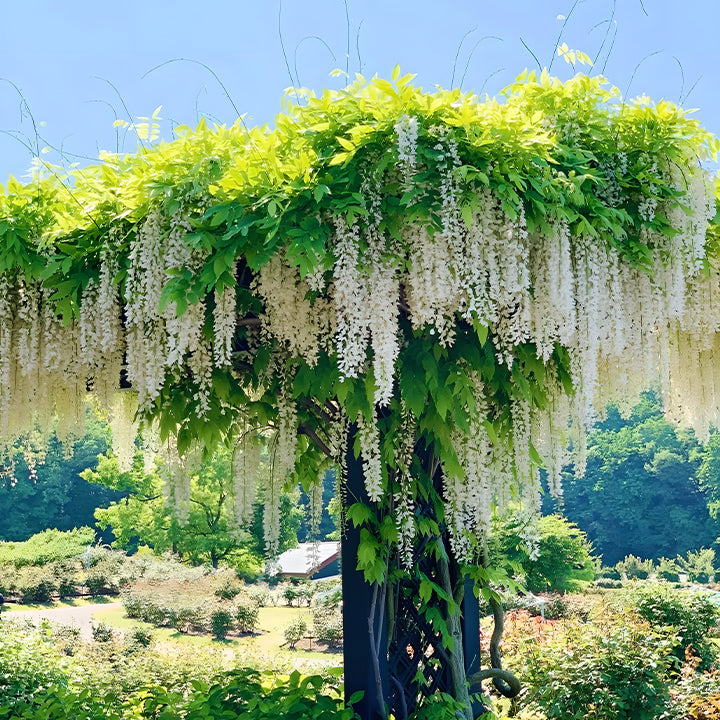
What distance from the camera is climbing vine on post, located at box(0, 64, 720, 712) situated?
2828mm

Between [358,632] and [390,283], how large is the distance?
5.77 feet

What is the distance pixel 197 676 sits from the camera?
6617mm

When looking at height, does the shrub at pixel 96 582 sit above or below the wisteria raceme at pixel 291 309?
below

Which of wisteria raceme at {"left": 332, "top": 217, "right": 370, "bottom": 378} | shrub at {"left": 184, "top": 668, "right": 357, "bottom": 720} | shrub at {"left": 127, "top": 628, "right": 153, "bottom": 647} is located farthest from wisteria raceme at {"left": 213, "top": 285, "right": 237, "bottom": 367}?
shrub at {"left": 127, "top": 628, "right": 153, "bottom": 647}

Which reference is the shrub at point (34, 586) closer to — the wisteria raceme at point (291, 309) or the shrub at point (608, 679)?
the shrub at point (608, 679)

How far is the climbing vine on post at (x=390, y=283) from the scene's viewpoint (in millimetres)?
2828

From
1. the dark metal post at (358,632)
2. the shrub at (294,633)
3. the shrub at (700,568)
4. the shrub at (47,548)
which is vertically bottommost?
the shrub at (700,568)

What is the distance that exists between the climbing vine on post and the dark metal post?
0.12 metres

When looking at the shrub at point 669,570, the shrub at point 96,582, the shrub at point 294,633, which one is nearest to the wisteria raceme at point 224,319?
the shrub at point 294,633

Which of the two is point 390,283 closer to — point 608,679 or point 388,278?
point 388,278

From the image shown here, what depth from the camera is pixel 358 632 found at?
3664 millimetres

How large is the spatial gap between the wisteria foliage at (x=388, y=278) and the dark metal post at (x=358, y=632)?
6.4 inches

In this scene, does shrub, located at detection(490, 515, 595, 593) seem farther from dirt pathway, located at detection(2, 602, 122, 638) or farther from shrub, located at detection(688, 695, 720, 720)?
dirt pathway, located at detection(2, 602, 122, 638)

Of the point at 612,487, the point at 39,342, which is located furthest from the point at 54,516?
the point at 39,342
